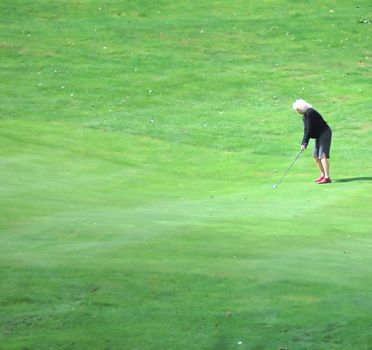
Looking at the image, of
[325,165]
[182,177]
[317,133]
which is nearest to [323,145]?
[317,133]

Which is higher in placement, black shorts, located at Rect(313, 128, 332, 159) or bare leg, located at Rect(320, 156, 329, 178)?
black shorts, located at Rect(313, 128, 332, 159)

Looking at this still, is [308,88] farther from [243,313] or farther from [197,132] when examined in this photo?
[243,313]

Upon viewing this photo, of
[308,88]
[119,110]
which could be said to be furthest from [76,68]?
[308,88]

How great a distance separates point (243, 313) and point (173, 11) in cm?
4253

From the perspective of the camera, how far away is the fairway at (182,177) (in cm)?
1055

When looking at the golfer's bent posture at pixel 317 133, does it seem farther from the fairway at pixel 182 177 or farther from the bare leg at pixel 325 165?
the fairway at pixel 182 177

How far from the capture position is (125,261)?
41.5ft

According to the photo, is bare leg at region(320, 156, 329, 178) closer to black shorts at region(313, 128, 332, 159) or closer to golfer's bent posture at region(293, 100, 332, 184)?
golfer's bent posture at region(293, 100, 332, 184)

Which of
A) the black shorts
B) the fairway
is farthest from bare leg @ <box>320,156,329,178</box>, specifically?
the fairway

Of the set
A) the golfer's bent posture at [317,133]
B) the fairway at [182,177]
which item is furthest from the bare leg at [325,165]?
the fairway at [182,177]

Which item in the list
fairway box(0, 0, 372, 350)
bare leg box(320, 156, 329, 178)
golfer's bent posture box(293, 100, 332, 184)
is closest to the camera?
fairway box(0, 0, 372, 350)

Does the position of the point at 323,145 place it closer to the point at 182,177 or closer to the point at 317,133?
the point at 317,133

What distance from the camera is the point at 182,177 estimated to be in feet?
84.0

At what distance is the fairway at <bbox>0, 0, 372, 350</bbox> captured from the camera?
10.5 meters
